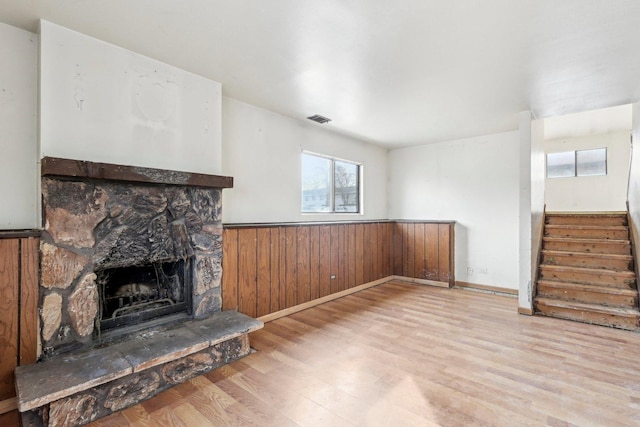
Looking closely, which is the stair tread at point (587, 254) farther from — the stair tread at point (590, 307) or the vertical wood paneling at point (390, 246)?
the vertical wood paneling at point (390, 246)

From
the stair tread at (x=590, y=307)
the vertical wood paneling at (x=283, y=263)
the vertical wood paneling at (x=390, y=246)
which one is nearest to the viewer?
the stair tread at (x=590, y=307)

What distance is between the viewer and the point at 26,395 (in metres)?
1.61

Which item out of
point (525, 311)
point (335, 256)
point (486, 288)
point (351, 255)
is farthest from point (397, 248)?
point (525, 311)

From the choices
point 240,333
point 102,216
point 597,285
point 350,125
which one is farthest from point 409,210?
point 102,216

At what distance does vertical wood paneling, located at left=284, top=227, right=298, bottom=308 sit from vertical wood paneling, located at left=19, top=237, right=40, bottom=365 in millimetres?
2283

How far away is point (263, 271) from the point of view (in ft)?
11.4

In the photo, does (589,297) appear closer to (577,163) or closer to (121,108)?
(577,163)

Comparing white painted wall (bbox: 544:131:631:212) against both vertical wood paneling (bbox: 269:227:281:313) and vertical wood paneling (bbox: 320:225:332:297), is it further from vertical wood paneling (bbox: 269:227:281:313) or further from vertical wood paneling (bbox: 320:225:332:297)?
vertical wood paneling (bbox: 269:227:281:313)

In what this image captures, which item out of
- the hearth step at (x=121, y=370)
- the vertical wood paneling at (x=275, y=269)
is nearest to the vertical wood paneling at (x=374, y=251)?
the vertical wood paneling at (x=275, y=269)

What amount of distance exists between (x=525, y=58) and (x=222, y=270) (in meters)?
3.24

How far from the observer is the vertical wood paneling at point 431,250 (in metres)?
5.20

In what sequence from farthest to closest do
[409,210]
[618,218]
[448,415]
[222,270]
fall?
[409,210] → [618,218] → [222,270] → [448,415]

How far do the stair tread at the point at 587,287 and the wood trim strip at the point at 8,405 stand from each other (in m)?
5.24

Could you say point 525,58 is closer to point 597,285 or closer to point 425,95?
point 425,95
